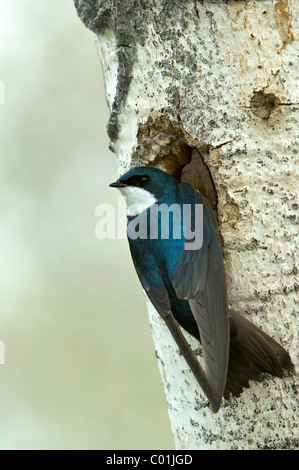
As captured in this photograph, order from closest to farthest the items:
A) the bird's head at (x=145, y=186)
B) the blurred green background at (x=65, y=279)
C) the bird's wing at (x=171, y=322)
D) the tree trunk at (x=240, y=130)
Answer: the bird's wing at (x=171, y=322) < the tree trunk at (x=240, y=130) < the bird's head at (x=145, y=186) < the blurred green background at (x=65, y=279)

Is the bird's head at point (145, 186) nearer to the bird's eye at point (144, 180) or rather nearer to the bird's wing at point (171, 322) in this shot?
the bird's eye at point (144, 180)

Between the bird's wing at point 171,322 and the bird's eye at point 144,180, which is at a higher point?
the bird's eye at point 144,180

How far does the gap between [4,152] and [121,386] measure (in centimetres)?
144

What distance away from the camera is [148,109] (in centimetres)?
213

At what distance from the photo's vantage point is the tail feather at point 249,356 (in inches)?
75.7

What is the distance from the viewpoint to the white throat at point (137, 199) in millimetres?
2180

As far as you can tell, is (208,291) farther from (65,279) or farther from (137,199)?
(65,279)

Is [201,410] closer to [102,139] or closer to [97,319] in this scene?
[97,319]

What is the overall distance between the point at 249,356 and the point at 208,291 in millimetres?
197

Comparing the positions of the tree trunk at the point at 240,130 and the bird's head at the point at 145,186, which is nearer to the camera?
the tree trunk at the point at 240,130

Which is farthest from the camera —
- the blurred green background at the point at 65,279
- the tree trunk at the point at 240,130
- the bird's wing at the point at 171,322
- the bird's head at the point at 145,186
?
the blurred green background at the point at 65,279

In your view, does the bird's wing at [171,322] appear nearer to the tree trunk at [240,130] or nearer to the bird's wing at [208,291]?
the bird's wing at [208,291]

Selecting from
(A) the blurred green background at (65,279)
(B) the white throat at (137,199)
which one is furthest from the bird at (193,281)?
(A) the blurred green background at (65,279)

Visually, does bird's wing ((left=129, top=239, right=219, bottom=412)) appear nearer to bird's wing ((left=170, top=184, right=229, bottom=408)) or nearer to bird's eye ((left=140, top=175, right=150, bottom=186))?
bird's wing ((left=170, top=184, right=229, bottom=408))
